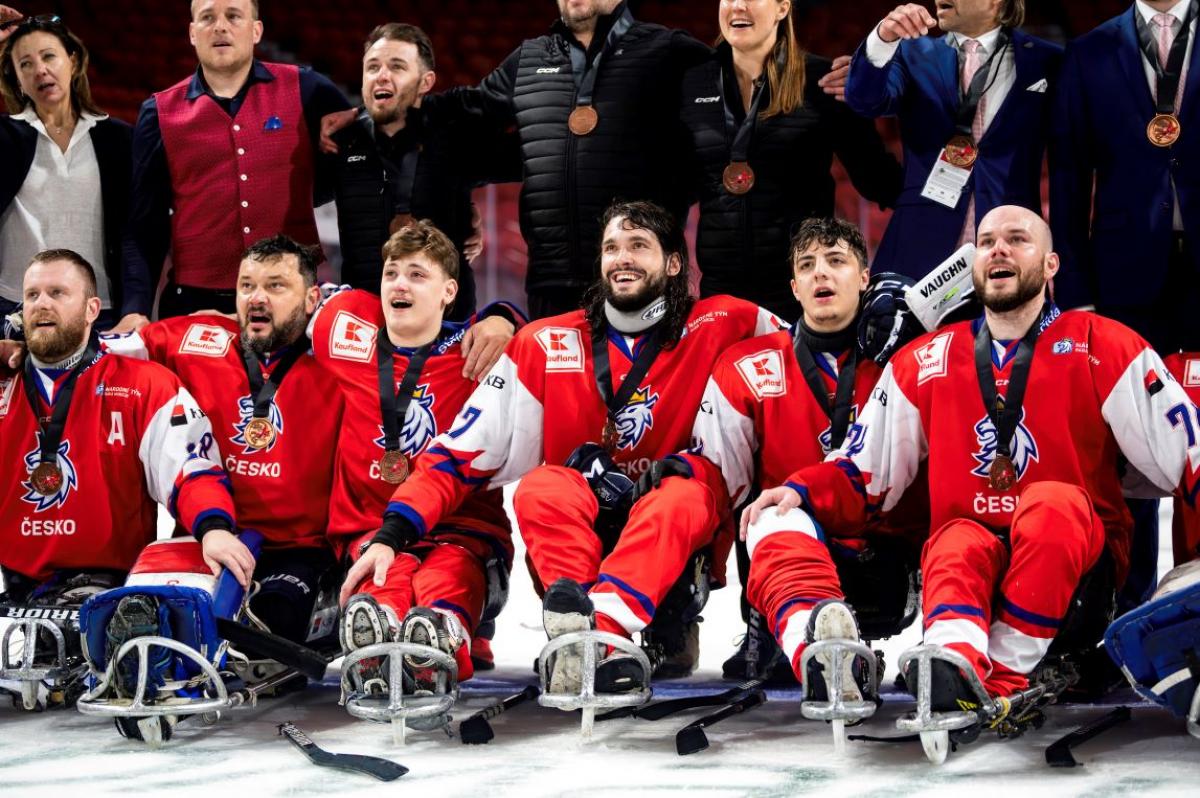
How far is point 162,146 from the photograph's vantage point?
5059 millimetres

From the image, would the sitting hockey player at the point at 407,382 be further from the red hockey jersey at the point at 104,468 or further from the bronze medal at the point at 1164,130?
the bronze medal at the point at 1164,130

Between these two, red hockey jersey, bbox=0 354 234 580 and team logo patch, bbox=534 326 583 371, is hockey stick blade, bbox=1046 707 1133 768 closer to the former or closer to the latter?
team logo patch, bbox=534 326 583 371

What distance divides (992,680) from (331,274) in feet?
23.2

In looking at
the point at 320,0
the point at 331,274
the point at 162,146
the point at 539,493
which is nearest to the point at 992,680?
the point at 539,493

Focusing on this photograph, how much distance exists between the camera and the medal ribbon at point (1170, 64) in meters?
4.20

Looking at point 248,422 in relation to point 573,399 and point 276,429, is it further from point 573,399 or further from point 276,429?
point 573,399

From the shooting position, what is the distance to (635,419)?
4.41 metres

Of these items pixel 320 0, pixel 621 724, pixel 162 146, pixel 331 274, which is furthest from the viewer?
pixel 320 0

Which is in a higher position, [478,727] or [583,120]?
[583,120]

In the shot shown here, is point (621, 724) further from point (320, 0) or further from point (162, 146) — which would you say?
point (320, 0)

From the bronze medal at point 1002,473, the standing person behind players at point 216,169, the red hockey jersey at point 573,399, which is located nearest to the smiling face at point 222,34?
the standing person behind players at point 216,169

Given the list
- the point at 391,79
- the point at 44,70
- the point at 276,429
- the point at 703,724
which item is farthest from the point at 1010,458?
the point at 44,70

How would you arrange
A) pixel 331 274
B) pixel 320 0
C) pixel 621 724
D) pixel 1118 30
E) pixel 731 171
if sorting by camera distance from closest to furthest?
pixel 621 724 < pixel 1118 30 < pixel 731 171 < pixel 331 274 < pixel 320 0

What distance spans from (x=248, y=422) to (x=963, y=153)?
91.6 inches
